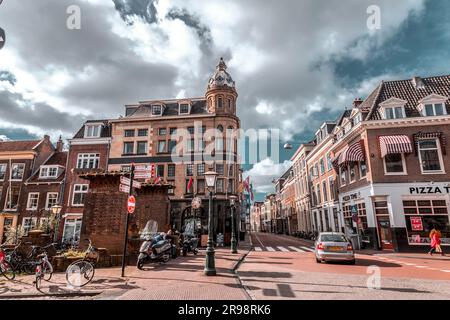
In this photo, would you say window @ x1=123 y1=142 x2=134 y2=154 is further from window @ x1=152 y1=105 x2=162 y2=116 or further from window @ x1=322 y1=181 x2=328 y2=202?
window @ x1=322 y1=181 x2=328 y2=202

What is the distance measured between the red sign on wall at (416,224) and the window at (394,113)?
7.67 metres

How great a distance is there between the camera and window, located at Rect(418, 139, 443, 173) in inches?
736

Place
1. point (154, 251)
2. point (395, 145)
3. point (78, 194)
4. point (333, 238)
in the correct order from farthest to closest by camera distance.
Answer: point (78, 194), point (395, 145), point (333, 238), point (154, 251)

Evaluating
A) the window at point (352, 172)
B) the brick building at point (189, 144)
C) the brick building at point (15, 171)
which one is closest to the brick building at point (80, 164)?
the brick building at point (189, 144)

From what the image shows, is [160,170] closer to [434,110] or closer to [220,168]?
[220,168]

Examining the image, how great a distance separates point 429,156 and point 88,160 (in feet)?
115

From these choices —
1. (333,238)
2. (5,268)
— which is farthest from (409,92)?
(5,268)

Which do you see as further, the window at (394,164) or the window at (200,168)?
the window at (200,168)

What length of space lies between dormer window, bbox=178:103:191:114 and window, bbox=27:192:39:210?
20.1m

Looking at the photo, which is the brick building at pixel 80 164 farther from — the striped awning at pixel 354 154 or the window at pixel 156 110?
the striped awning at pixel 354 154

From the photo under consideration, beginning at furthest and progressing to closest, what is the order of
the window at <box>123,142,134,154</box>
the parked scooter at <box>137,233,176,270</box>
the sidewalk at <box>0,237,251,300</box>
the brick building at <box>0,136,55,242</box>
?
1. the window at <box>123,142,134,154</box>
2. the brick building at <box>0,136,55,242</box>
3. the parked scooter at <box>137,233,176,270</box>
4. the sidewalk at <box>0,237,251,300</box>

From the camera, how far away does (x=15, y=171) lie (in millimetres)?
31797

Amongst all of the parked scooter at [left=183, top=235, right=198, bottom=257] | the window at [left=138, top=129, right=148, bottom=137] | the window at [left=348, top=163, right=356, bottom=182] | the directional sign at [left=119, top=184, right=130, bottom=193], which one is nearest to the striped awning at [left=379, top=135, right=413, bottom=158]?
the window at [left=348, top=163, right=356, bottom=182]

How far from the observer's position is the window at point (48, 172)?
31484 mm
